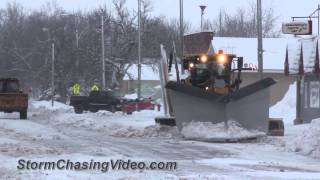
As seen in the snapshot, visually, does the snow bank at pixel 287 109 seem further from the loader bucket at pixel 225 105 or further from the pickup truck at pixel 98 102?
the loader bucket at pixel 225 105

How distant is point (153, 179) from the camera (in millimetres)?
11602

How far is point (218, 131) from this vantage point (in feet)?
66.1

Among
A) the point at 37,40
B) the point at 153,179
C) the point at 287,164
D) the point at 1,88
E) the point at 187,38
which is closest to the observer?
the point at 153,179

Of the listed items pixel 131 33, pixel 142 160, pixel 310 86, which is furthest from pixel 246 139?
pixel 131 33

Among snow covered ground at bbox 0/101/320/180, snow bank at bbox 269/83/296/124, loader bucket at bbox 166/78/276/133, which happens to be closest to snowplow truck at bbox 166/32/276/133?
loader bucket at bbox 166/78/276/133

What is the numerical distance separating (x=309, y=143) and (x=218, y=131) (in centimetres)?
358

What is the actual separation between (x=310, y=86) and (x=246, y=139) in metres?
12.5

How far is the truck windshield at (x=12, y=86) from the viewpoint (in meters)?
40.6

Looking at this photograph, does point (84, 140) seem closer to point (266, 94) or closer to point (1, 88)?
point (266, 94)

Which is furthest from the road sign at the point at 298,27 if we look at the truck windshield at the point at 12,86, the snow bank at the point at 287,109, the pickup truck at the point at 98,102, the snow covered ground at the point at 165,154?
the pickup truck at the point at 98,102

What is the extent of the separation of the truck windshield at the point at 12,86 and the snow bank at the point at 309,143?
25431 millimetres

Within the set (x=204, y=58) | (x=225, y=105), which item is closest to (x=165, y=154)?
(x=225, y=105)

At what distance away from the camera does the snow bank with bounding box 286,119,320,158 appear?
16656mm

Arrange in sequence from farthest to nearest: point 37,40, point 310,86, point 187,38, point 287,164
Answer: point 37,40, point 310,86, point 187,38, point 287,164
